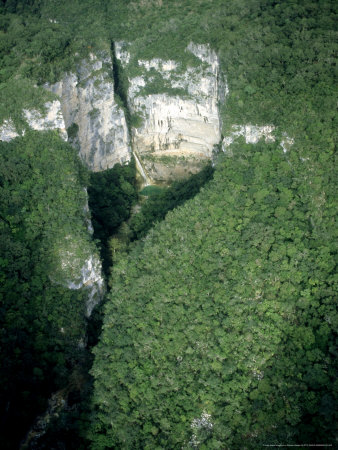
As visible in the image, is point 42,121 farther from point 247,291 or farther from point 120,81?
point 247,291

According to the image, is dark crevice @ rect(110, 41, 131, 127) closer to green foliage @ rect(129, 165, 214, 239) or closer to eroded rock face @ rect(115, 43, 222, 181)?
eroded rock face @ rect(115, 43, 222, 181)

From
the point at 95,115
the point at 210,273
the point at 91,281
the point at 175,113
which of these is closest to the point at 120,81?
the point at 175,113

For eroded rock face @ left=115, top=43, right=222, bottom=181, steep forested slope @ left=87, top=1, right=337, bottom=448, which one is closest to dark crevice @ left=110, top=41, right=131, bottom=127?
eroded rock face @ left=115, top=43, right=222, bottom=181

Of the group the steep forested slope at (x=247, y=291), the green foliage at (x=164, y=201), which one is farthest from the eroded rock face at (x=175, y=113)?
the steep forested slope at (x=247, y=291)

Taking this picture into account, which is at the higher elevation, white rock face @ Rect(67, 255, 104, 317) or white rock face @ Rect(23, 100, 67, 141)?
white rock face @ Rect(23, 100, 67, 141)

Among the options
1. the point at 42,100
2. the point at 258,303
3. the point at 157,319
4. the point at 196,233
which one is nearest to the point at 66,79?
the point at 42,100

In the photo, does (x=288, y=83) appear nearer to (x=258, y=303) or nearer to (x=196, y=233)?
(x=196, y=233)

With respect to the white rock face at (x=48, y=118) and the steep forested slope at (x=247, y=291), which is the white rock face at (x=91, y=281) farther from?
the white rock face at (x=48, y=118)
